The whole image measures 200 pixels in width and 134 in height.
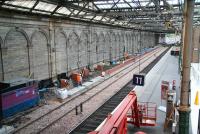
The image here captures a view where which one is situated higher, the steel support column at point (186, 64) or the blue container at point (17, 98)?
the steel support column at point (186, 64)

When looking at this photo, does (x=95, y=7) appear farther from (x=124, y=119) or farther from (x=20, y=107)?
(x=124, y=119)

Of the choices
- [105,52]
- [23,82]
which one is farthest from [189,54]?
[105,52]

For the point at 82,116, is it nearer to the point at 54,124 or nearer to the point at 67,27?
the point at 54,124

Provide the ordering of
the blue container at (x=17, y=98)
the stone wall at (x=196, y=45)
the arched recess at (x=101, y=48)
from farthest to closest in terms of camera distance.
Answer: the arched recess at (x=101, y=48), the stone wall at (x=196, y=45), the blue container at (x=17, y=98)

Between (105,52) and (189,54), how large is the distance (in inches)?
1290

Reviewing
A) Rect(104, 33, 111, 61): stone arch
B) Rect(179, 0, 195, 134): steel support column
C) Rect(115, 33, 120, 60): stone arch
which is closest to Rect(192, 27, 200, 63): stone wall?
Rect(104, 33, 111, 61): stone arch

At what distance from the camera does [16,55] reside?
62.7 ft

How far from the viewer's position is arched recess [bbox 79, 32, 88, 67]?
30.8 m

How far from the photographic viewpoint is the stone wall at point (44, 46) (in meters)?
18.3

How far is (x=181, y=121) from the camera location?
Result: 764 cm

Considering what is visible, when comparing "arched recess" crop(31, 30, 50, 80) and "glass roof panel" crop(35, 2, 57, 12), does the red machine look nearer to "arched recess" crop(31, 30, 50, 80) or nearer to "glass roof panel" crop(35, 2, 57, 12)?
"arched recess" crop(31, 30, 50, 80)

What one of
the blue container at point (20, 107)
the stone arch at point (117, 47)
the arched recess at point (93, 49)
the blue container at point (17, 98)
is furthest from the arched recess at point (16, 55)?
the stone arch at point (117, 47)

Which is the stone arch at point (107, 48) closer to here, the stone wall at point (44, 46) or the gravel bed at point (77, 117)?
the stone wall at point (44, 46)

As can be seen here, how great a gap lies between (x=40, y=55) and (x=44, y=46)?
110cm
